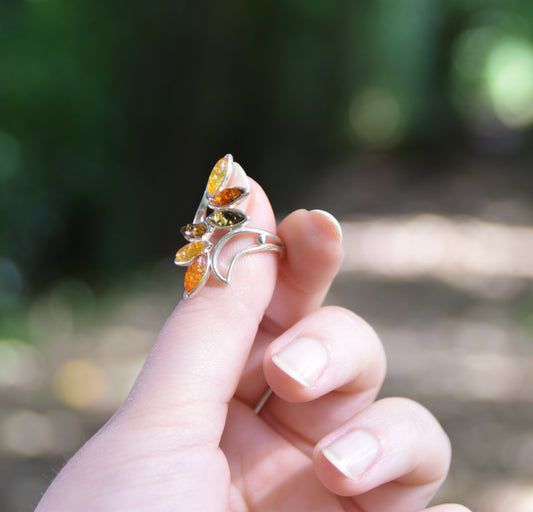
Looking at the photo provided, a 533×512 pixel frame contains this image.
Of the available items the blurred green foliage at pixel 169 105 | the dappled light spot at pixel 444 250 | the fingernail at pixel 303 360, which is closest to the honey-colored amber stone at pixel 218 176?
the fingernail at pixel 303 360

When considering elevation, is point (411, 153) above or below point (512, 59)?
below

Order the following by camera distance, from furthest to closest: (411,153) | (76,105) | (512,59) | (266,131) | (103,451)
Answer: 1. (512,59)
2. (411,153)
3. (266,131)
4. (76,105)
5. (103,451)

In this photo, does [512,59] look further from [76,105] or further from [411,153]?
[76,105]

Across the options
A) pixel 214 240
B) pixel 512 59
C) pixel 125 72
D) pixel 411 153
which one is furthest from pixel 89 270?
pixel 512 59

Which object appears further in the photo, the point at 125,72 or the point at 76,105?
the point at 125,72

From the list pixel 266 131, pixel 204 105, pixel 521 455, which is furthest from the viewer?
pixel 266 131

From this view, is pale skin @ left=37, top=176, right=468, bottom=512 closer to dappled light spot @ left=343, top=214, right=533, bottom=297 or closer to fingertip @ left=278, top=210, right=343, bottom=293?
fingertip @ left=278, top=210, right=343, bottom=293

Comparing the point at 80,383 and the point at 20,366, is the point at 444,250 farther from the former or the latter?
the point at 20,366

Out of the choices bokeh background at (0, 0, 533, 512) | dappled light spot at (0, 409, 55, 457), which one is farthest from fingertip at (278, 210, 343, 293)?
dappled light spot at (0, 409, 55, 457)

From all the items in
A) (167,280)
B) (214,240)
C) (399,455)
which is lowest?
(167,280)
